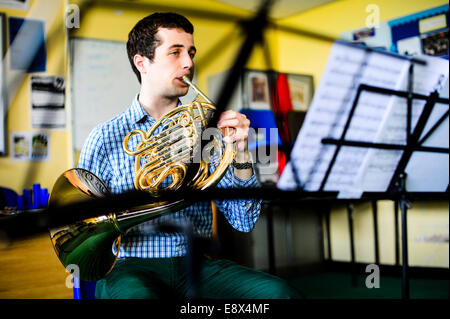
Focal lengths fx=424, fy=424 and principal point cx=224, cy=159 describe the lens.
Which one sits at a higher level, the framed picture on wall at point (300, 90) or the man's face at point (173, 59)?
the framed picture on wall at point (300, 90)

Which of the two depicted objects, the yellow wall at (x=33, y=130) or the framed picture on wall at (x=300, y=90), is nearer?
the yellow wall at (x=33, y=130)

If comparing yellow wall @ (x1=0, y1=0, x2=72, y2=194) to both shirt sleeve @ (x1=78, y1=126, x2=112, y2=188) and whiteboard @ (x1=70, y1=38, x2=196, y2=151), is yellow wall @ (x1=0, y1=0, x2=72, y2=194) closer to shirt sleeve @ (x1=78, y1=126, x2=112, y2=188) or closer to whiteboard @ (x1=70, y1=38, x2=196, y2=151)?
whiteboard @ (x1=70, y1=38, x2=196, y2=151)

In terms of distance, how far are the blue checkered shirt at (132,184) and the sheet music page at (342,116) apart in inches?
9.1

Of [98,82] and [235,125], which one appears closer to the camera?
[235,125]

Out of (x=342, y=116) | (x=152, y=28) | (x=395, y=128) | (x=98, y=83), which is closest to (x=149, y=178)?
(x=152, y=28)

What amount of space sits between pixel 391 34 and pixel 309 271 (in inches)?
62.6

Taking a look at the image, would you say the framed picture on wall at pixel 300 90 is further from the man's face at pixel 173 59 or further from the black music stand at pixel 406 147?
the man's face at pixel 173 59

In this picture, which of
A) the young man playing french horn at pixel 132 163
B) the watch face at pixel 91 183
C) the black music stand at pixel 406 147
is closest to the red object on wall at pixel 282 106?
the black music stand at pixel 406 147

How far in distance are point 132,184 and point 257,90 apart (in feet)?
7.01

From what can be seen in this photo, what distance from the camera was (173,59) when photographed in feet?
2.59

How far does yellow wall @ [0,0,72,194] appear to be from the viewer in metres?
1.28

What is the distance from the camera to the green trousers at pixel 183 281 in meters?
0.74

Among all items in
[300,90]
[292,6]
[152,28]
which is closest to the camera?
[152,28]

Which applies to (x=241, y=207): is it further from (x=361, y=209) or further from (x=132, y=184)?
(x=361, y=209)
